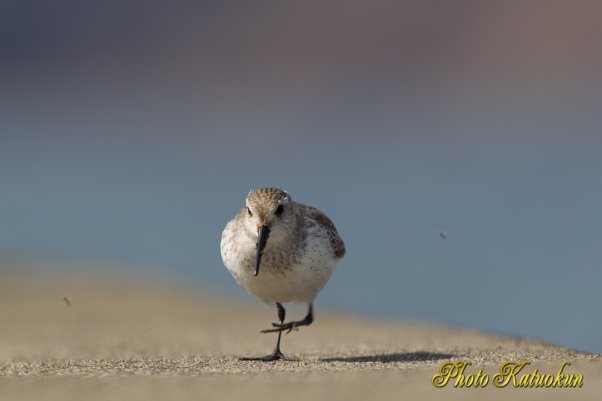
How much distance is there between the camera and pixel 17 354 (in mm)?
9602

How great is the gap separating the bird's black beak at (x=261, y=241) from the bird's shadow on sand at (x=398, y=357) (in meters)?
1.17

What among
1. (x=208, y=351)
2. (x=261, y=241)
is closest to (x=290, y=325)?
(x=261, y=241)

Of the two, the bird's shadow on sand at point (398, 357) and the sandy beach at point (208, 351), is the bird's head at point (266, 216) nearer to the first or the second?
the sandy beach at point (208, 351)

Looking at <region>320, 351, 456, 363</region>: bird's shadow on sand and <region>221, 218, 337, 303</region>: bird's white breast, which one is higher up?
<region>221, 218, 337, 303</region>: bird's white breast

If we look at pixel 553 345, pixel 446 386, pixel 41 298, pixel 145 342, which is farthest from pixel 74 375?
pixel 41 298

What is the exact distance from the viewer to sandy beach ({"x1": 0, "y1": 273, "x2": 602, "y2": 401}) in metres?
6.23

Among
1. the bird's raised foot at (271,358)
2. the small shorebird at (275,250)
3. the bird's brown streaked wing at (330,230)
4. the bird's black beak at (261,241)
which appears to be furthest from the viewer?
the bird's brown streaked wing at (330,230)

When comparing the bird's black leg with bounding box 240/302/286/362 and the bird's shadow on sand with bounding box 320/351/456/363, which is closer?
the bird's shadow on sand with bounding box 320/351/456/363

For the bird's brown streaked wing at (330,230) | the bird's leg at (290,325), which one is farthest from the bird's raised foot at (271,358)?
the bird's brown streaked wing at (330,230)

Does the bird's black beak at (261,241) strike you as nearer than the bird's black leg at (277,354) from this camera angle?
Yes

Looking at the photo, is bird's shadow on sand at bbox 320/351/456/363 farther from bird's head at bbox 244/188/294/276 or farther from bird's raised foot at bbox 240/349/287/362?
bird's head at bbox 244/188/294/276

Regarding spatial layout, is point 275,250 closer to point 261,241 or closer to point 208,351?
point 261,241

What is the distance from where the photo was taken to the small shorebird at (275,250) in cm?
797

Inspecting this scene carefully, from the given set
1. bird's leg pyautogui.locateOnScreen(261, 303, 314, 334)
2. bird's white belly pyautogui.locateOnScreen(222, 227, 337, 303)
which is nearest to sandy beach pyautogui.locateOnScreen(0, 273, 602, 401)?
bird's leg pyautogui.locateOnScreen(261, 303, 314, 334)
